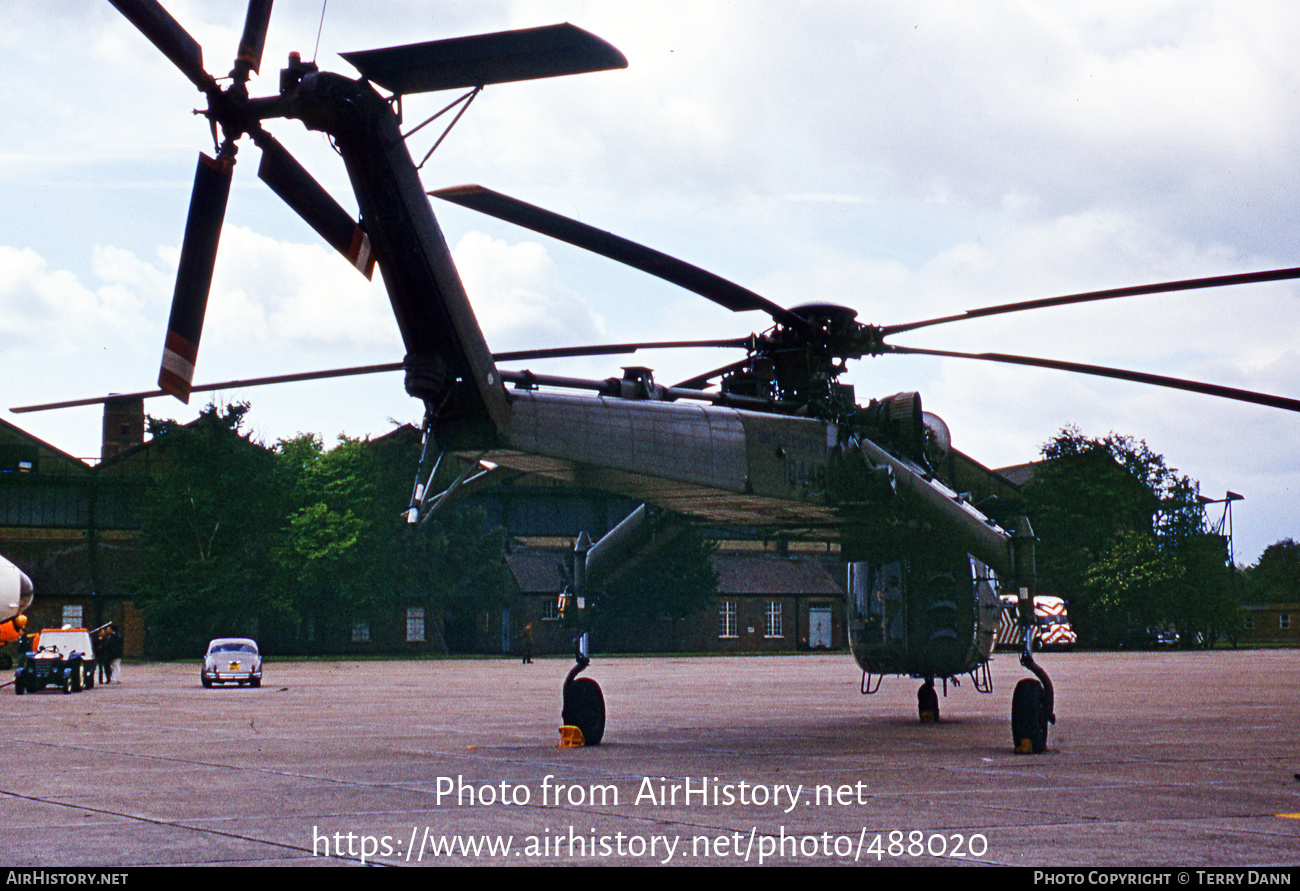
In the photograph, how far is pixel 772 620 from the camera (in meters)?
93.6

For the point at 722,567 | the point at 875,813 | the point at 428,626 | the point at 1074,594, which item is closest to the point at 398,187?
the point at 875,813

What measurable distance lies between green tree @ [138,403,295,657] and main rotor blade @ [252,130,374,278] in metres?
62.0

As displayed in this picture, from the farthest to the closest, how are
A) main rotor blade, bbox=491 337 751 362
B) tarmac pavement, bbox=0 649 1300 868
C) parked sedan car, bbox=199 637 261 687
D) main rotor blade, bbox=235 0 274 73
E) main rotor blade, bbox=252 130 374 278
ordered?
parked sedan car, bbox=199 637 261 687, main rotor blade, bbox=491 337 751 362, main rotor blade, bbox=252 130 374 278, main rotor blade, bbox=235 0 274 73, tarmac pavement, bbox=0 649 1300 868

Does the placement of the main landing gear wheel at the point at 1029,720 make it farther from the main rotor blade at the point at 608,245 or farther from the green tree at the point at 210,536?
the green tree at the point at 210,536

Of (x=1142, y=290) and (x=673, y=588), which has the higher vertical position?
(x=1142, y=290)

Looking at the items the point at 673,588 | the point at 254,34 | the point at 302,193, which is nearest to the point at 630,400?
the point at 302,193

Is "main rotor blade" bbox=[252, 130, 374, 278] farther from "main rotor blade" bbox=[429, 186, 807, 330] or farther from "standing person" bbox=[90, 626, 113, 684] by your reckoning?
"standing person" bbox=[90, 626, 113, 684]

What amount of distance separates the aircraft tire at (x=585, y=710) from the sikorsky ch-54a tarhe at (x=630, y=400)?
3 cm

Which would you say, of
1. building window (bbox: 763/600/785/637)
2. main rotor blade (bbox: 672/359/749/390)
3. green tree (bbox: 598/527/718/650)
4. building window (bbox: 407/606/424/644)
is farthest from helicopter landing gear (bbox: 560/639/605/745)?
building window (bbox: 763/600/785/637)

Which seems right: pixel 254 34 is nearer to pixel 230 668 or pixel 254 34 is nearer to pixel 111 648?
pixel 230 668

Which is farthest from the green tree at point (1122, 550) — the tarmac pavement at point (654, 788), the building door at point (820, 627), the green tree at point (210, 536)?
the tarmac pavement at point (654, 788)

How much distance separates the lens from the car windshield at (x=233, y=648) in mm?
41031

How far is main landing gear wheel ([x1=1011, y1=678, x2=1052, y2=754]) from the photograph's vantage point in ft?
53.2

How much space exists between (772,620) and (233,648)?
56849 mm
